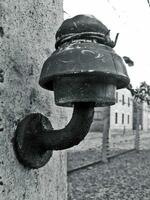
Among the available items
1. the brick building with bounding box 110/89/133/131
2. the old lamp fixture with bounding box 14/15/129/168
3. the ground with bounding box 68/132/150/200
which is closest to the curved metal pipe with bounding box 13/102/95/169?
the old lamp fixture with bounding box 14/15/129/168

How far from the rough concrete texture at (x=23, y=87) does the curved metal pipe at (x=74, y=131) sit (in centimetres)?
14

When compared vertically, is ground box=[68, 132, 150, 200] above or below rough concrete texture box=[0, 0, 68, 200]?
below

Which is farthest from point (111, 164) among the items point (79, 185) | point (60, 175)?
point (60, 175)

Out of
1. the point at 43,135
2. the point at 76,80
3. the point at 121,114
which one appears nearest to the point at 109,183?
the point at 43,135

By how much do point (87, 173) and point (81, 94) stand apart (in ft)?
32.4

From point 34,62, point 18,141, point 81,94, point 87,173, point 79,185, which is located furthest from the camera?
point 87,173

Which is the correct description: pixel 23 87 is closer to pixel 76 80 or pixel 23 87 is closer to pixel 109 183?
pixel 76 80

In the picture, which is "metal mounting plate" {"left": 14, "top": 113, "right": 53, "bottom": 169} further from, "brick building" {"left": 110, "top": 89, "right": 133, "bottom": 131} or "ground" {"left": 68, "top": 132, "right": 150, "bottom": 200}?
"brick building" {"left": 110, "top": 89, "right": 133, "bottom": 131}

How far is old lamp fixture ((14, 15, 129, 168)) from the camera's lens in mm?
947

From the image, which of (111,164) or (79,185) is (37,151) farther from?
(111,164)

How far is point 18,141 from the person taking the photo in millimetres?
1077

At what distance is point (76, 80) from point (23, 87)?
282 millimetres

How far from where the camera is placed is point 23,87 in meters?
1.16

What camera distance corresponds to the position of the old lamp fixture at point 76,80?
3.11ft
